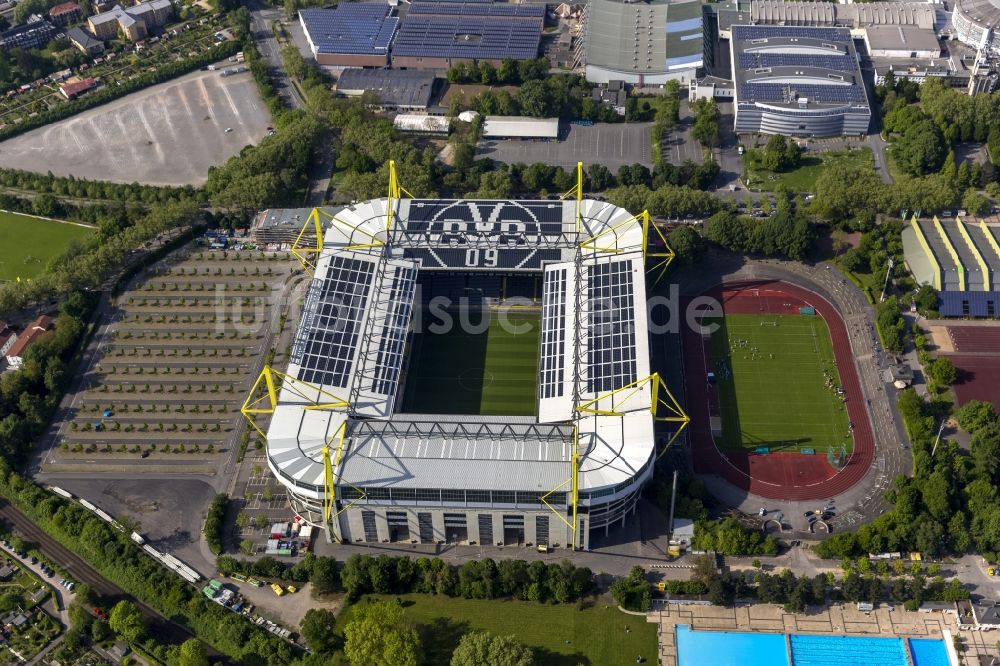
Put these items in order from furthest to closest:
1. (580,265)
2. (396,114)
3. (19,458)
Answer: (396,114) → (580,265) → (19,458)

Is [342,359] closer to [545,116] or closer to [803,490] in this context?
[803,490]

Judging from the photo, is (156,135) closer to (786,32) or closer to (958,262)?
(786,32)

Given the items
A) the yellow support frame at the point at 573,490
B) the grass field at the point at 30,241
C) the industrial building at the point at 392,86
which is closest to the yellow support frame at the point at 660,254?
the yellow support frame at the point at 573,490

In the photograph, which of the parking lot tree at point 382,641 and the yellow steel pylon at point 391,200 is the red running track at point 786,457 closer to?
the parking lot tree at point 382,641

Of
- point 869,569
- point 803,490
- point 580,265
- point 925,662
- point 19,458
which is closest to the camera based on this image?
point 925,662

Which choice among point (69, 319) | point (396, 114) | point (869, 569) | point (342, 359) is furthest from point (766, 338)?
point (69, 319)

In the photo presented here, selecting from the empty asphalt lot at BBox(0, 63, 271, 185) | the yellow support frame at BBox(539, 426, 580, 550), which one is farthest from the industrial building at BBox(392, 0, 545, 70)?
the yellow support frame at BBox(539, 426, 580, 550)

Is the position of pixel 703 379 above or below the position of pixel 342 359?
below

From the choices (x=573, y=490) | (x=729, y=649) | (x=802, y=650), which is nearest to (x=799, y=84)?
(x=573, y=490)
